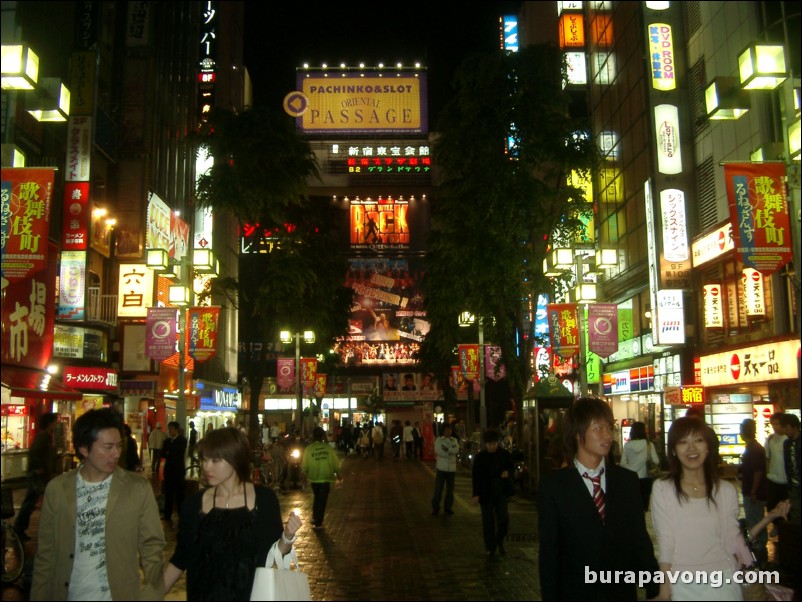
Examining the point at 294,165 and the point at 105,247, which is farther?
the point at 105,247

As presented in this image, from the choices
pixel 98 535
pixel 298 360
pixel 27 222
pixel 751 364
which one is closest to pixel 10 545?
pixel 27 222

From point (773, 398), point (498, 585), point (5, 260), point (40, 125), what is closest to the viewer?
point (498, 585)

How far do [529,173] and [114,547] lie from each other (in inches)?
692

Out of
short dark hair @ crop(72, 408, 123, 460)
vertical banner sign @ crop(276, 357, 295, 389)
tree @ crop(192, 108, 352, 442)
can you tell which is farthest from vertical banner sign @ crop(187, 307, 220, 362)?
short dark hair @ crop(72, 408, 123, 460)

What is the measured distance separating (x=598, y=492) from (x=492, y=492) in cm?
724

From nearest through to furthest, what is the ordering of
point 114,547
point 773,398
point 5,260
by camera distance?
point 114,547 < point 5,260 < point 773,398

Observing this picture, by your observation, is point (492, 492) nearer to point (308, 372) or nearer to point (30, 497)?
point (30, 497)

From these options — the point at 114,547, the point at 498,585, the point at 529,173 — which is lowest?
the point at 498,585

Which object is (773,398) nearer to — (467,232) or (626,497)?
(467,232)

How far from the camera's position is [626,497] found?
4.58 m

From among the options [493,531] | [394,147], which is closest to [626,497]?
[493,531]

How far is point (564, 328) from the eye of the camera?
20.9 meters

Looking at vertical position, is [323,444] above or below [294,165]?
below

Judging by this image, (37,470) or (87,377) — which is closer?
(37,470)
